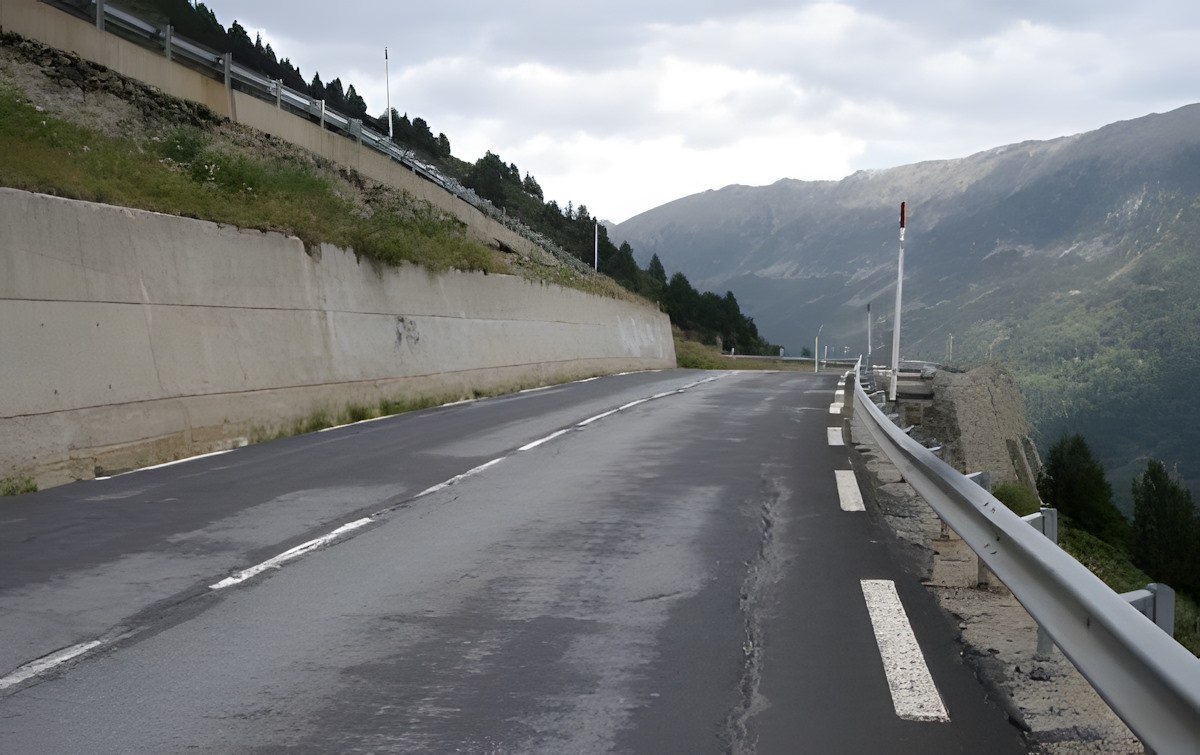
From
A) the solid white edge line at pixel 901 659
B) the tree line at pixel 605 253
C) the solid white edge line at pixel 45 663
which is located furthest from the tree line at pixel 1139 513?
the solid white edge line at pixel 45 663

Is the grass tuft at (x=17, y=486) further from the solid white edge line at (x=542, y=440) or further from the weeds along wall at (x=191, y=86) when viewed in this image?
the weeds along wall at (x=191, y=86)

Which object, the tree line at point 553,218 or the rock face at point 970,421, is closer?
the rock face at point 970,421

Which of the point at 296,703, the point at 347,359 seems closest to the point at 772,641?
the point at 296,703

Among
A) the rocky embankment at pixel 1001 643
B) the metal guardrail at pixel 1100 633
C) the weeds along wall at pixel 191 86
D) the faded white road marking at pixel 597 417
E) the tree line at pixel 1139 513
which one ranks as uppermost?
the weeds along wall at pixel 191 86

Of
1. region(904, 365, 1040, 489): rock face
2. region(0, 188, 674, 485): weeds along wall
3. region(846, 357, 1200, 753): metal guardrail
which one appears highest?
region(0, 188, 674, 485): weeds along wall

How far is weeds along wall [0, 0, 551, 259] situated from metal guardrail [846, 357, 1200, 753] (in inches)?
910

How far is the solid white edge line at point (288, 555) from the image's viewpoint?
630 centimetres

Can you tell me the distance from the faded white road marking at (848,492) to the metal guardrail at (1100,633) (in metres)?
3.36

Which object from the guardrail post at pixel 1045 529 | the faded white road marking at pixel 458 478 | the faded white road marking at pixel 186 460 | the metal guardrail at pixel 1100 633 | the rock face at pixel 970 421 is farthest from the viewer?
the rock face at pixel 970 421

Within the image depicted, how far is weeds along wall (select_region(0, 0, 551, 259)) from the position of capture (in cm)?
2188

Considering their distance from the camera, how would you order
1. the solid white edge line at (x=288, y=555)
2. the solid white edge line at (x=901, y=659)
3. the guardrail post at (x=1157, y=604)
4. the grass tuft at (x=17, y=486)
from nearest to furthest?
the guardrail post at (x=1157, y=604), the solid white edge line at (x=901, y=659), the solid white edge line at (x=288, y=555), the grass tuft at (x=17, y=486)

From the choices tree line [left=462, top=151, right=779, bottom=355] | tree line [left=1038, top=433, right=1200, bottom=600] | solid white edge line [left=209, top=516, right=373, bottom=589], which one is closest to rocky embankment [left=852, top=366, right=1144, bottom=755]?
solid white edge line [left=209, top=516, right=373, bottom=589]

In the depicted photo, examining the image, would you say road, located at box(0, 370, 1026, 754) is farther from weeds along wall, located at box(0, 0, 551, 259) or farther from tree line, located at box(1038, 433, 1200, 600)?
tree line, located at box(1038, 433, 1200, 600)

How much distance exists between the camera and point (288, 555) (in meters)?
7.00
